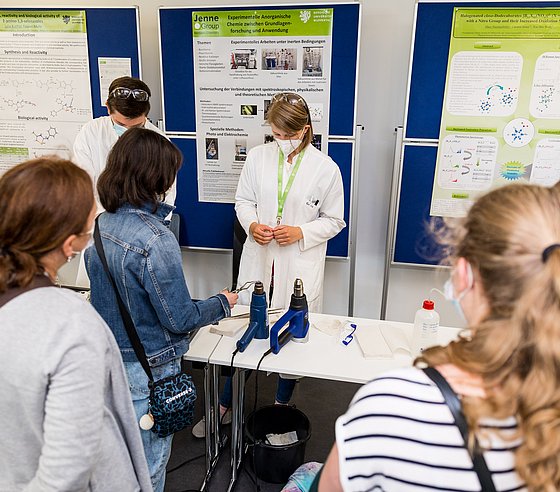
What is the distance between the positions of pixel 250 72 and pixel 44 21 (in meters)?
1.38

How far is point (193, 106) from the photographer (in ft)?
9.52

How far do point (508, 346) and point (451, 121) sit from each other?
2239 mm

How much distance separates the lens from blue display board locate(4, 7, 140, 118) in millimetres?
2801

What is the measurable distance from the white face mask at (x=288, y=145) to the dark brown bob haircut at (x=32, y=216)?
1471 mm

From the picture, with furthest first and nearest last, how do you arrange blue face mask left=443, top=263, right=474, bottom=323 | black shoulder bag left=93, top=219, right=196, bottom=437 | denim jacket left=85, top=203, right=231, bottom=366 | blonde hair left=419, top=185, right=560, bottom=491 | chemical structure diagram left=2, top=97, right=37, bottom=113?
chemical structure diagram left=2, top=97, right=37, bottom=113 < black shoulder bag left=93, top=219, right=196, bottom=437 < denim jacket left=85, top=203, right=231, bottom=366 < blue face mask left=443, top=263, right=474, bottom=323 < blonde hair left=419, top=185, right=560, bottom=491

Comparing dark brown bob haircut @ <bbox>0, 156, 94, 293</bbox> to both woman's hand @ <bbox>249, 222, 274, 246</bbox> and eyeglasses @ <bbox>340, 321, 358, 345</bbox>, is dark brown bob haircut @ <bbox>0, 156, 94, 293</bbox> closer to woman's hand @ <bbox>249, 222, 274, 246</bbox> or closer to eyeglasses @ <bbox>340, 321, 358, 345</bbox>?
eyeglasses @ <bbox>340, 321, 358, 345</bbox>

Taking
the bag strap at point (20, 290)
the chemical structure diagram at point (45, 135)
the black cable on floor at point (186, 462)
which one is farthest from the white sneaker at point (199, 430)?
the chemical structure diagram at point (45, 135)

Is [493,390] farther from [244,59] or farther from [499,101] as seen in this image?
[244,59]

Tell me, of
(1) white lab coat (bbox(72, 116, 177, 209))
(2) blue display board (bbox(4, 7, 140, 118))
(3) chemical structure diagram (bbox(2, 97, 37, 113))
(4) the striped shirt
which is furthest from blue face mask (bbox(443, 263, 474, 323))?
(3) chemical structure diagram (bbox(2, 97, 37, 113))

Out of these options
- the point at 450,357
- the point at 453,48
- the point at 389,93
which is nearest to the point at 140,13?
the point at 389,93

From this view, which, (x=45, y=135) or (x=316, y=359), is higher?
(x=45, y=135)

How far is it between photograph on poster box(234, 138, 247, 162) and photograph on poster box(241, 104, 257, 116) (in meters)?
0.17

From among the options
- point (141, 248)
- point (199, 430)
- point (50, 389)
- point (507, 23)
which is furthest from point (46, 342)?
point (507, 23)

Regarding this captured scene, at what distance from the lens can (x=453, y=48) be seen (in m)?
2.47
